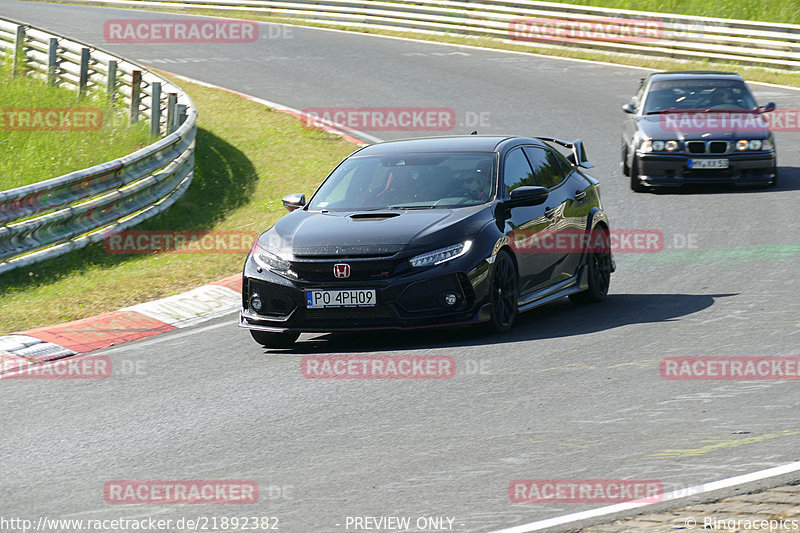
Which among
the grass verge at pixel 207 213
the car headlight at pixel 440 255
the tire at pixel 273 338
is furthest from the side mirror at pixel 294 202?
the grass verge at pixel 207 213

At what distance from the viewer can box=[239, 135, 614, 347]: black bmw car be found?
30.5 feet

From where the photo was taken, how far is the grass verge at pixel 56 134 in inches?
703

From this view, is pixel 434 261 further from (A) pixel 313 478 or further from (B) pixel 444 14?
(B) pixel 444 14

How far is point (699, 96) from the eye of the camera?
61.7 ft

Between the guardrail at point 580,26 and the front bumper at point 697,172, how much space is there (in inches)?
492

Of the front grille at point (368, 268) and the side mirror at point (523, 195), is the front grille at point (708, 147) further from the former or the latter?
the front grille at point (368, 268)

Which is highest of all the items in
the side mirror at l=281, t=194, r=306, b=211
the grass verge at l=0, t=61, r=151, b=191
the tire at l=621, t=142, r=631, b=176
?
the side mirror at l=281, t=194, r=306, b=211

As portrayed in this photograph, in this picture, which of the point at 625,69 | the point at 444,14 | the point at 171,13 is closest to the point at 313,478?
the point at 625,69

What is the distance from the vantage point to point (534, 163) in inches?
440

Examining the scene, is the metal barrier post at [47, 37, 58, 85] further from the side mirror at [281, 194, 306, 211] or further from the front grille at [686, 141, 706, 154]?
the side mirror at [281, 194, 306, 211]

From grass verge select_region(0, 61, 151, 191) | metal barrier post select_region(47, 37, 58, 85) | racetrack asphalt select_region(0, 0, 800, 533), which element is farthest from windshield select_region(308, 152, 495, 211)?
metal barrier post select_region(47, 37, 58, 85)

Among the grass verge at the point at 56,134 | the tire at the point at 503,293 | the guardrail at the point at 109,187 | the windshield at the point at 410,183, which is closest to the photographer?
the tire at the point at 503,293

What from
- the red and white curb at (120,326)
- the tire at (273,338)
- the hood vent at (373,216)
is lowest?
the red and white curb at (120,326)

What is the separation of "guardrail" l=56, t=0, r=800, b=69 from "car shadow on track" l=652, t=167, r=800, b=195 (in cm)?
1138
